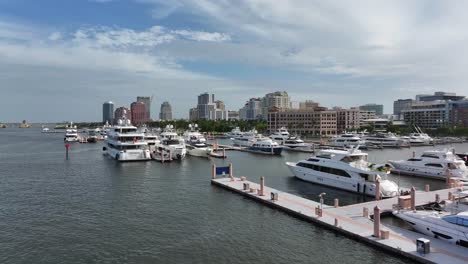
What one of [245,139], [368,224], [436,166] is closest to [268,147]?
[245,139]

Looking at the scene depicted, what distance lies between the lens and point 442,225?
28.2m

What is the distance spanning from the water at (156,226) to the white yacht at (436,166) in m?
3.73

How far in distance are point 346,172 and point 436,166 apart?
22227 millimetres

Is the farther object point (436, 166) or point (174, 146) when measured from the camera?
point (174, 146)

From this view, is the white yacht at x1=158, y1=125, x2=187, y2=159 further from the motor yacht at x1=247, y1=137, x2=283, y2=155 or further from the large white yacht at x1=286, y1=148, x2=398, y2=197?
the large white yacht at x1=286, y1=148, x2=398, y2=197

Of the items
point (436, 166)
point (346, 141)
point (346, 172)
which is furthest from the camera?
point (346, 141)

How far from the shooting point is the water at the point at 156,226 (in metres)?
27.2

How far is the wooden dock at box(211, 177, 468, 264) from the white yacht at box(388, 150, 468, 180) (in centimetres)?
1576

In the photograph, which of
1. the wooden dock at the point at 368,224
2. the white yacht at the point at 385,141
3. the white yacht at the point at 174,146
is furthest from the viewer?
the white yacht at the point at 385,141

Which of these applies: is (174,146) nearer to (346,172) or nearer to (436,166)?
(346,172)

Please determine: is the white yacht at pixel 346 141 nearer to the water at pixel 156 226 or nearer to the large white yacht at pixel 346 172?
the water at pixel 156 226

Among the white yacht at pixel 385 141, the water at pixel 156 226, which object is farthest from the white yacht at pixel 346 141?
the water at pixel 156 226

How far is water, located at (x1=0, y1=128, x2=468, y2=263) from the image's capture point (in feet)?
89.2

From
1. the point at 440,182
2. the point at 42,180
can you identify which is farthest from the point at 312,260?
the point at 42,180
